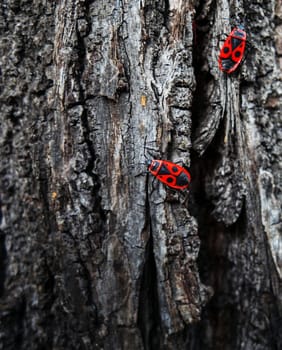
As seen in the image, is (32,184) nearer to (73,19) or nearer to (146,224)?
(146,224)

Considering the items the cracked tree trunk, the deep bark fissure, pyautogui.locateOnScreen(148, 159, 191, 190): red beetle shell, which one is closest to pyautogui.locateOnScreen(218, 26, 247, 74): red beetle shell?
the cracked tree trunk

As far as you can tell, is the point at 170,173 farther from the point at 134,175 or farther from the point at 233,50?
the point at 233,50

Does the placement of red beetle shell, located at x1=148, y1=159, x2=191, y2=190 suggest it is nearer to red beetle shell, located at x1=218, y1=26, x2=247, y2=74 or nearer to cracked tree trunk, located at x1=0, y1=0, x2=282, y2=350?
cracked tree trunk, located at x1=0, y1=0, x2=282, y2=350

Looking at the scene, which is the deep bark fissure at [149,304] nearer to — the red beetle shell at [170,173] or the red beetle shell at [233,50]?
the red beetle shell at [170,173]

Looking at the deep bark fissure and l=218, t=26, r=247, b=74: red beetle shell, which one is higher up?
l=218, t=26, r=247, b=74: red beetle shell

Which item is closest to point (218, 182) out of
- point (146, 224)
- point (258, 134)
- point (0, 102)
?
point (258, 134)

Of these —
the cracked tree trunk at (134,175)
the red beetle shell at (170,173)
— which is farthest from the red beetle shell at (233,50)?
the red beetle shell at (170,173)

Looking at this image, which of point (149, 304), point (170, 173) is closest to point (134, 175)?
point (170, 173)
